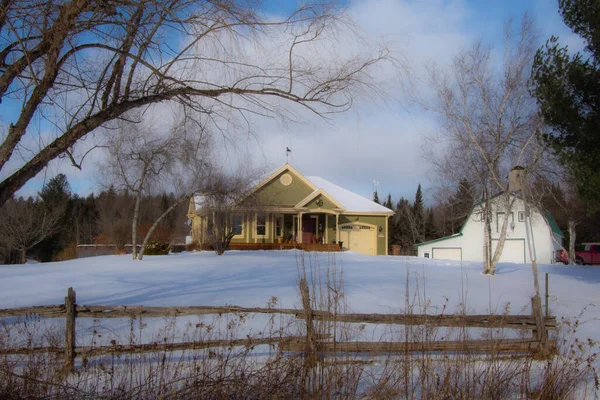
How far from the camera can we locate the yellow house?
104ft

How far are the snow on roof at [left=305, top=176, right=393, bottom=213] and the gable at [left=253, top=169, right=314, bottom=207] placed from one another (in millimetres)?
1265

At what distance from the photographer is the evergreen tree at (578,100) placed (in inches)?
448

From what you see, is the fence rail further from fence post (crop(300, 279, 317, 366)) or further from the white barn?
the white barn

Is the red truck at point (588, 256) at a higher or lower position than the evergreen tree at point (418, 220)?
lower

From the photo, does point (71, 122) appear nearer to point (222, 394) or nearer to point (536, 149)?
point (222, 394)

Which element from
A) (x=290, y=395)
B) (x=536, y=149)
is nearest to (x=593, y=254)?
(x=536, y=149)

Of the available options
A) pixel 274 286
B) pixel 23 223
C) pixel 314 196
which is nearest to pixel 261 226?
pixel 314 196

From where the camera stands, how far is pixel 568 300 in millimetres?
13500

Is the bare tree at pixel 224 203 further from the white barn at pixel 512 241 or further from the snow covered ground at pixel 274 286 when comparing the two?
the white barn at pixel 512 241

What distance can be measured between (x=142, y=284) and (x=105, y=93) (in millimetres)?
10294

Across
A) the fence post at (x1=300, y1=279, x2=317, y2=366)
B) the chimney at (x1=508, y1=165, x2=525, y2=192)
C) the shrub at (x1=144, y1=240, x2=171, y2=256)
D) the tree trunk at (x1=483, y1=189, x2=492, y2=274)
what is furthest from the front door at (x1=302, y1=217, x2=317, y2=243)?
the fence post at (x1=300, y1=279, x2=317, y2=366)

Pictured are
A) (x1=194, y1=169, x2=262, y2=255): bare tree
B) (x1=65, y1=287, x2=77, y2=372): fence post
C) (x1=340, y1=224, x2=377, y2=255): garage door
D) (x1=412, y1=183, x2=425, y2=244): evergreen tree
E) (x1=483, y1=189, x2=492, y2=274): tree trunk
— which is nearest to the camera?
(x1=65, y1=287, x2=77, y2=372): fence post

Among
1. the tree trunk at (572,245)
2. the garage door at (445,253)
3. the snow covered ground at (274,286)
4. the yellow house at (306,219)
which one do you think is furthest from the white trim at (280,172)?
the tree trunk at (572,245)

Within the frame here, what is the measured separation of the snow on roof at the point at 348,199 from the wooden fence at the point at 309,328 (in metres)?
25.4
